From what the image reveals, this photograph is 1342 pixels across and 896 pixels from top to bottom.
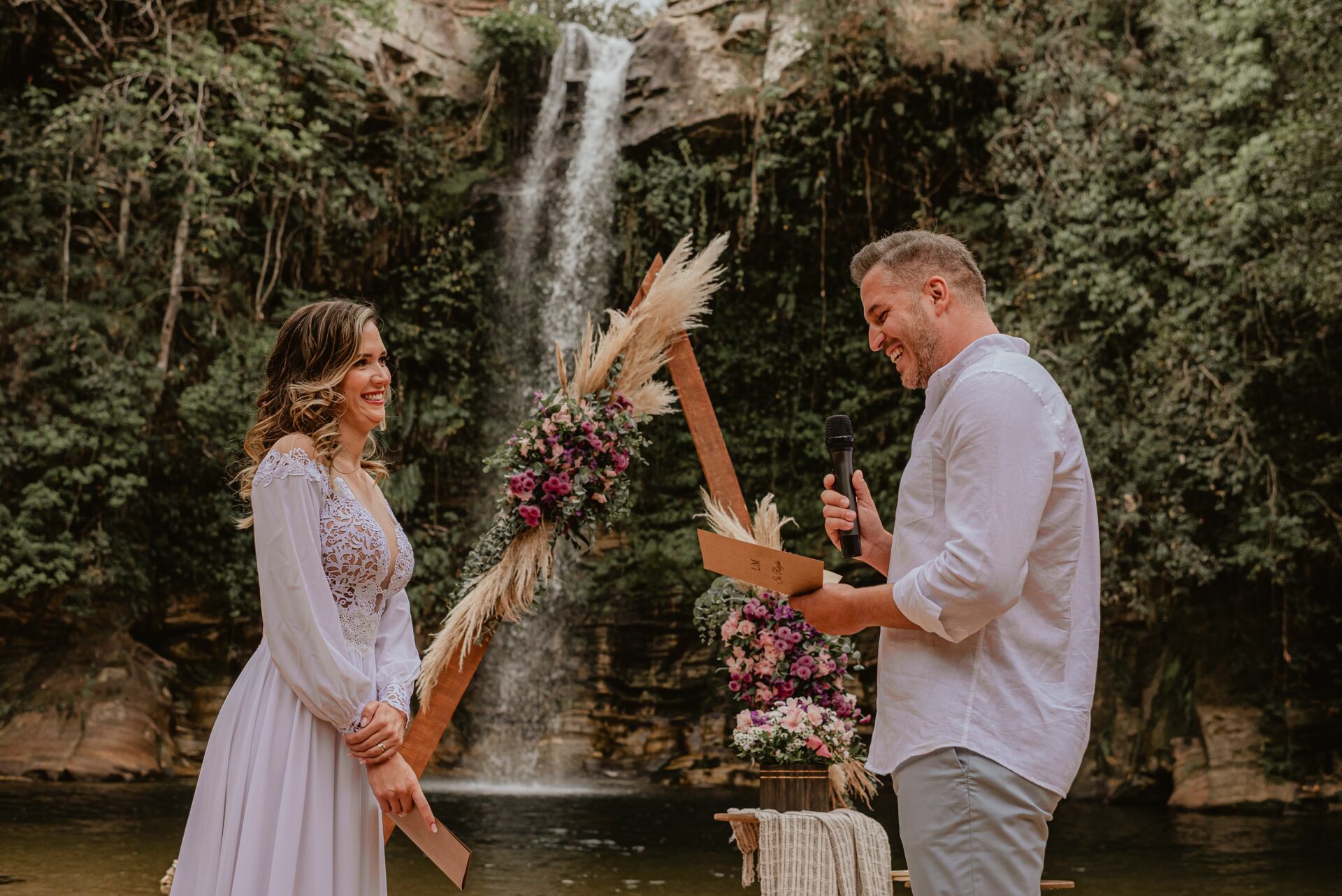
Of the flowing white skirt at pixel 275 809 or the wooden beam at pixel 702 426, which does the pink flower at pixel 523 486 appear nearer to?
the wooden beam at pixel 702 426

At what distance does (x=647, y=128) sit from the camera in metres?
14.6

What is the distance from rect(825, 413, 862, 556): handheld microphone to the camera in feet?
7.96

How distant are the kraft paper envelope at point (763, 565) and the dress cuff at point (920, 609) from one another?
210mm

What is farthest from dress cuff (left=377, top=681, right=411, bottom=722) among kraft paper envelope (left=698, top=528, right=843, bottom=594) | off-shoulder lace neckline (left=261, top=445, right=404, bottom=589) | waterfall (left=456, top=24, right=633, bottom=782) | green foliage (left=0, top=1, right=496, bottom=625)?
waterfall (left=456, top=24, right=633, bottom=782)

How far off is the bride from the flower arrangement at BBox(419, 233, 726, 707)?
185cm

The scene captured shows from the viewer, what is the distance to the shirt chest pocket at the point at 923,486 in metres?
2.18

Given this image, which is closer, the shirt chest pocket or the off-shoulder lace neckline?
the shirt chest pocket

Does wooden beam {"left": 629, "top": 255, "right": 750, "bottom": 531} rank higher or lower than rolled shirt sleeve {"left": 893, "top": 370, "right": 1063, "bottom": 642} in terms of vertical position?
higher

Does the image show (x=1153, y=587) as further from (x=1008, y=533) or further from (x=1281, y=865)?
(x=1008, y=533)

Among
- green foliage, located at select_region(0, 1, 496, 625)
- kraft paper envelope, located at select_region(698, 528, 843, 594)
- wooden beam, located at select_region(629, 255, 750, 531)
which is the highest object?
green foliage, located at select_region(0, 1, 496, 625)

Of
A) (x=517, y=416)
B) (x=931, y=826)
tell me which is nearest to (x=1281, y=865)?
(x=931, y=826)

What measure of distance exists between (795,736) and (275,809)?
2.68 m

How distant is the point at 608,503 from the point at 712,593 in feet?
2.98

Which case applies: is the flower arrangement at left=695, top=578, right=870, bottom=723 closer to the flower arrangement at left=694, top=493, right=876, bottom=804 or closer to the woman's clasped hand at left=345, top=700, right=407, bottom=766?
the flower arrangement at left=694, top=493, right=876, bottom=804
